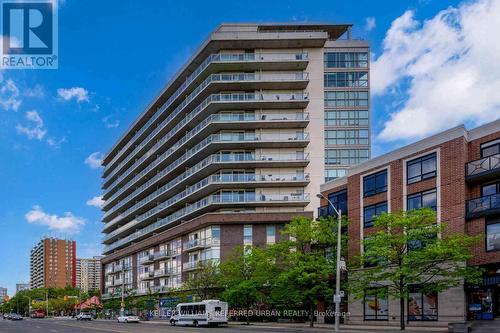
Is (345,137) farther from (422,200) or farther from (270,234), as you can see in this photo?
(422,200)

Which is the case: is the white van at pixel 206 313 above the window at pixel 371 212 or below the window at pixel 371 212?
below

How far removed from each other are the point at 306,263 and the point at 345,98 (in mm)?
50331

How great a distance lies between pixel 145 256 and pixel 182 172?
1997cm

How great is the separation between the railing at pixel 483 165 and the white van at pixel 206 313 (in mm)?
27433

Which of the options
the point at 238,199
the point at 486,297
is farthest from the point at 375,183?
the point at 238,199

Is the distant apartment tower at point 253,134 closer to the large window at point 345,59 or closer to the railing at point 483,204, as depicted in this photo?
the large window at point 345,59

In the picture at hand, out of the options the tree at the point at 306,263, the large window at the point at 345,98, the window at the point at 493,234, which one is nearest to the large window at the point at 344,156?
the large window at the point at 345,98

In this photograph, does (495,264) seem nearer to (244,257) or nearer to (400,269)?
(400,269)

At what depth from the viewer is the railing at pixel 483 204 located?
37812mm

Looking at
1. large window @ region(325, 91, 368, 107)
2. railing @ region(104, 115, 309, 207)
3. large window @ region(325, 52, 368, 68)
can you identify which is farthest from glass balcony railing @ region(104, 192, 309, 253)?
large window @ region(325, 52, 368, 68)

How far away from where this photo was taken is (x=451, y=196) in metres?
40.8

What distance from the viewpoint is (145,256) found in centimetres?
10269

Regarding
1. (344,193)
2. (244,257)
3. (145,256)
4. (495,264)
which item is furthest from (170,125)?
(495,264)

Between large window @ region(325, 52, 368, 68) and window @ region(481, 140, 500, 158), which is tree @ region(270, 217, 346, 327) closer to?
window @ region(481, 140, 500, 158)
